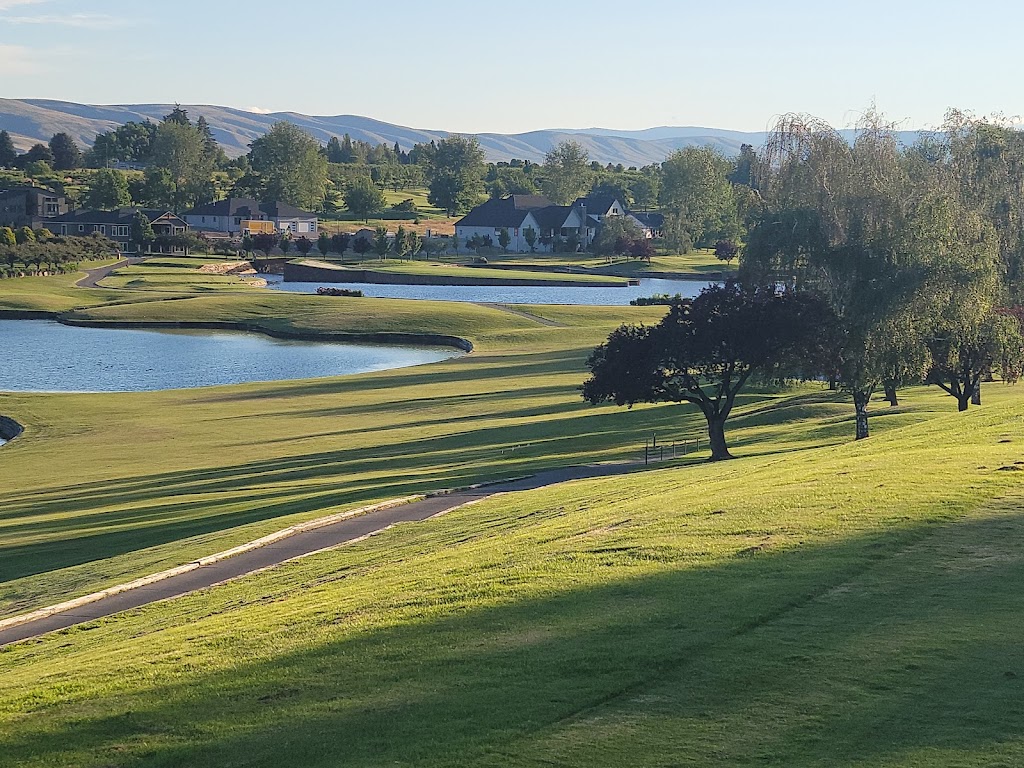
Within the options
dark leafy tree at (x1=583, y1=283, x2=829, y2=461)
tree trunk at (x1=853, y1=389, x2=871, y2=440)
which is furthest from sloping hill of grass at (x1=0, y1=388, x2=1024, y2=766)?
dark leafy tree at (x1=583, y1=283, x2=829, y2=461)

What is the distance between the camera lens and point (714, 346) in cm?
4056

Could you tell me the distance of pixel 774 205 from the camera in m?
52.9

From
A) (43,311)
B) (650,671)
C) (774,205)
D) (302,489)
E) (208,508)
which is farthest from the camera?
(43,311)

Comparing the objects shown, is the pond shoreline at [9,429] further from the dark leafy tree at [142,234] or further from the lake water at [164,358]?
the dark leafy tree at [142,234]

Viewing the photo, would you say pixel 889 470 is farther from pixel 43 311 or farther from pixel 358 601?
pixel 43 311

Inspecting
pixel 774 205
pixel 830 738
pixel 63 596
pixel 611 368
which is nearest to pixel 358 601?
pixel 830 738

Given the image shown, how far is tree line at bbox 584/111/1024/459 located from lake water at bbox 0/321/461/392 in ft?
133

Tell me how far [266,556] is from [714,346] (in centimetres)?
1923

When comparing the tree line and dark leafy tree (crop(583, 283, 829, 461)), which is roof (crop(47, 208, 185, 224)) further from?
dark leafy tree (crop(583, 283, 829, 461))

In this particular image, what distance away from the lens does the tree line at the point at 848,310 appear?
40.5 m

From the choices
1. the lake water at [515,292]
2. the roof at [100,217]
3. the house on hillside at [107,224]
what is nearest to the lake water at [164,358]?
the lake water at [515,292]

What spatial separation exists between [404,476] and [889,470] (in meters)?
18.0

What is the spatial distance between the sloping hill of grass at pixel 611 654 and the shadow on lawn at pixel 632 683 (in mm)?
32

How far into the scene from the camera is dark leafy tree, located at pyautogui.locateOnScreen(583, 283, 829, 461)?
40375mm
